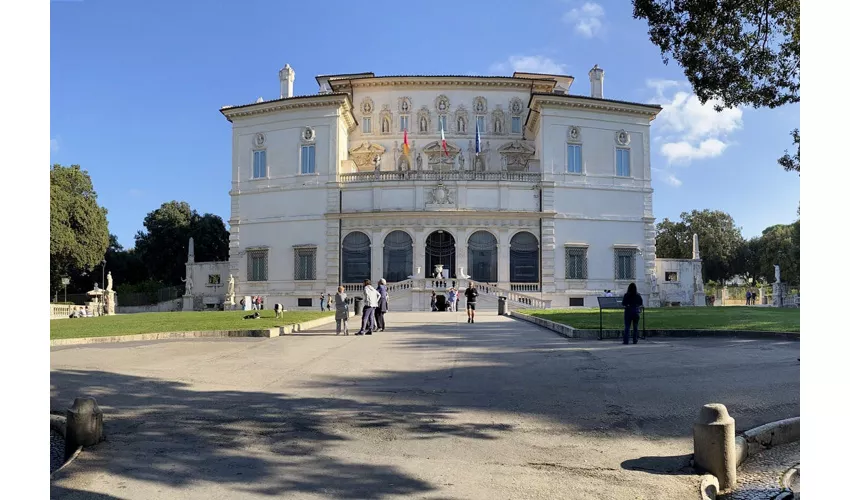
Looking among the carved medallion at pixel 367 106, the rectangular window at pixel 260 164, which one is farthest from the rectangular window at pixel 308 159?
the carved medallion at pixel 367 106

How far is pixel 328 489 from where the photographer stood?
4500 millimetres

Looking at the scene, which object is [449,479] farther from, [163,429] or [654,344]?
[654,344]

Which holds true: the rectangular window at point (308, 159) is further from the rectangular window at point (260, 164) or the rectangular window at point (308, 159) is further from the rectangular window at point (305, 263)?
the rectangular window at point (305, 263)

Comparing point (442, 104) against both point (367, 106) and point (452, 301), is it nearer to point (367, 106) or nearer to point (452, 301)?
point (367, 106)

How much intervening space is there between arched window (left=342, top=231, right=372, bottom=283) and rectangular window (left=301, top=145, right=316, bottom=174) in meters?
5.10

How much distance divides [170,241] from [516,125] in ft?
111

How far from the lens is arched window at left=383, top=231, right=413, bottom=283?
4038cm

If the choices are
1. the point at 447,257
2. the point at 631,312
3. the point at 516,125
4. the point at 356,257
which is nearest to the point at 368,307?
the point at 631,312

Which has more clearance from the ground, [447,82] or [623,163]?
[447,82]

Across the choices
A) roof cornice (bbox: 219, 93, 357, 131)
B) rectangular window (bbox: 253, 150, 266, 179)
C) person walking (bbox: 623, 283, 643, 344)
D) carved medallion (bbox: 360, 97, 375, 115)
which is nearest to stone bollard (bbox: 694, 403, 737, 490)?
person walking (bbox: 623, 283, 643, 344)

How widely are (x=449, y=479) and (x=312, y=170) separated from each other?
38.4 m

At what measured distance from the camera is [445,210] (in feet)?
132
